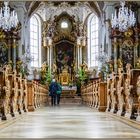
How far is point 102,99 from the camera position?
1520 cm

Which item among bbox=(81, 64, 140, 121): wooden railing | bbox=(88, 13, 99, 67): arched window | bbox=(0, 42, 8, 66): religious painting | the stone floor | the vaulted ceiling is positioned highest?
the vaulted ceiling

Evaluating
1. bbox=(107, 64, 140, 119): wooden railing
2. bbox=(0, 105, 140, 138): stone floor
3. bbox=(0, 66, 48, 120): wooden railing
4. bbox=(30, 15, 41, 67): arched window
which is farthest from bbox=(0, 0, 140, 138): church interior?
bbox=(0, 105, 140, 138): stone floor

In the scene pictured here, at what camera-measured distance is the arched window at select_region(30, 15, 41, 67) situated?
37.0m

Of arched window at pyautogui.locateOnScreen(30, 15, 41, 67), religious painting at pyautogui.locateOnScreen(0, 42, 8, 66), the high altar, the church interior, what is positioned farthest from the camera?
arched window at pyautogui.locateOnScreen(30, 15, 41, 67)

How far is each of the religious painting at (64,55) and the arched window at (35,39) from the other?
147 cm

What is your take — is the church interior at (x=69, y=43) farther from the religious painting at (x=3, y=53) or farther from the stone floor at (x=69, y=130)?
the stone floor at (x=69, y=130)

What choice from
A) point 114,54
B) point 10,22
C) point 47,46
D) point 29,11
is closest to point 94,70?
point 47,46

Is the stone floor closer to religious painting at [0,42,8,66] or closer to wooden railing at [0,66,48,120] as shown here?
wooden railing at [0,66,48,120]

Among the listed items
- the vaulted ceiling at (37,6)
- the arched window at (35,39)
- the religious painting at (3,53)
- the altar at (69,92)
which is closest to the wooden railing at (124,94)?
the religious painting at (3,53)

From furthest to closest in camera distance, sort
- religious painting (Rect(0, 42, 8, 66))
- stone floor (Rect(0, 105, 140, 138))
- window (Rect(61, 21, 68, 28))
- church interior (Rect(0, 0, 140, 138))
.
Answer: window (Rect(61, 21, 68, 28)) < religious painting (Rect(0, 42, 8, 66)) < church interior (Rect(0, 0, 140, 138)) < stone floor (Rect(0, 105, 140, 138))

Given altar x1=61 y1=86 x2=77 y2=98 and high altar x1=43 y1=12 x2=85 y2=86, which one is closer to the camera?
altar x1=61 y1=86 x2=77 y2=98

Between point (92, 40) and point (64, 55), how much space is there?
2504 millimetres

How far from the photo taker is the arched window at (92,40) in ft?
122

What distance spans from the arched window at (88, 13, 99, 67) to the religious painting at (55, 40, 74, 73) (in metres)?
1.44
